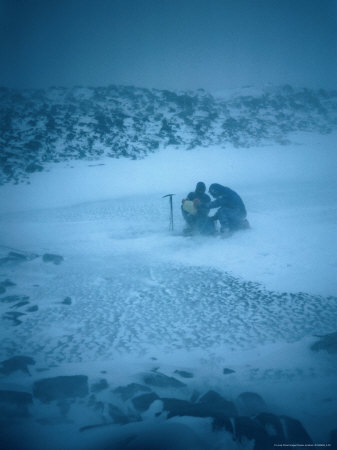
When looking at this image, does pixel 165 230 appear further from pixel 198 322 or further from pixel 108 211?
pixel 198 322

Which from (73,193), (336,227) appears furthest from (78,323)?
(73,193)

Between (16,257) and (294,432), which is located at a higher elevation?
(16,257)

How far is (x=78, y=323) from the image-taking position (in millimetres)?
3744

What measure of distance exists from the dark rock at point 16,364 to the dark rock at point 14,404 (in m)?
0.33

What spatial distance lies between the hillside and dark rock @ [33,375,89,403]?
1246cm

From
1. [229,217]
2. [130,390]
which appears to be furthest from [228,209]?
[130,390]

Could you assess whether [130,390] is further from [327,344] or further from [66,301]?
[327,344]

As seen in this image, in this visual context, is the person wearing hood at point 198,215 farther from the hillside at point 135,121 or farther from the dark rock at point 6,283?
the hillside at point 135,121

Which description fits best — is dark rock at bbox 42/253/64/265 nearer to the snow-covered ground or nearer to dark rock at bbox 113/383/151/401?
the snow-covered ground

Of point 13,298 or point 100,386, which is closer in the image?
point 100,386

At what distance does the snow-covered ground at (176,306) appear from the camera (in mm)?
2732

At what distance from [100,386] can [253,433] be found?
1379 mm

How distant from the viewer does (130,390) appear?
106 inches

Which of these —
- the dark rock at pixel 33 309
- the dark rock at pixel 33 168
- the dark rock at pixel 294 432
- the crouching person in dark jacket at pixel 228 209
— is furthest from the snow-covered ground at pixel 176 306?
the dark rock at pixel 33 168
